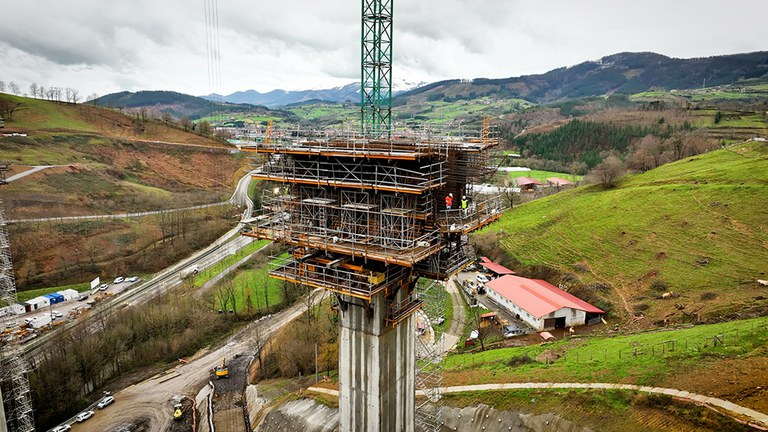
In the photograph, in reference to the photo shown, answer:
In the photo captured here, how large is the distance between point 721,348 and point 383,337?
23.0 m

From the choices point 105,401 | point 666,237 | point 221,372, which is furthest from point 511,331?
point 105,401

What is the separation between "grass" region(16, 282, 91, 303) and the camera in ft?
220

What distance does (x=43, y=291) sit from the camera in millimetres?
69812

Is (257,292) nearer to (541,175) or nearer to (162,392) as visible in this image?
(162,392)

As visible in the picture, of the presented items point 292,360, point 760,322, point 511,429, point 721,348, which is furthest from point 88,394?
point 760,322

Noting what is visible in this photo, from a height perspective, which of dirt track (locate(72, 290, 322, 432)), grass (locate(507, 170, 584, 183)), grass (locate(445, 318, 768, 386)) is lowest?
dirt track (locate(72, 290, 322, 432))

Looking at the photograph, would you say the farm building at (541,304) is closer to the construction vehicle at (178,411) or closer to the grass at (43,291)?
the construction vehicle at (178,411)

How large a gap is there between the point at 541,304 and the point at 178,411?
1604 inches

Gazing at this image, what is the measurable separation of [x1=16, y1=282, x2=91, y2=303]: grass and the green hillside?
67.0 metres

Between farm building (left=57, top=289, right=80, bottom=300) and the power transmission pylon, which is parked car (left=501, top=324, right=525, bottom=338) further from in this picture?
farm building (left=57, top=289, right=80, bottom=300)

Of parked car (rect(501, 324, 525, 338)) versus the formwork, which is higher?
the formwork

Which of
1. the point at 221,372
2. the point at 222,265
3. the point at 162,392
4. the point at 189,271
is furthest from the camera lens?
the point at 222,265

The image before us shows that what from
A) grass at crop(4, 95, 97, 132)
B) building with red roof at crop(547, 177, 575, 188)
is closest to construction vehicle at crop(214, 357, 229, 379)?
building with red roof at crop(547, 177, 575, 188)

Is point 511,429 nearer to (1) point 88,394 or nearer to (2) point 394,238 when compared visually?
(2) point 394,238
